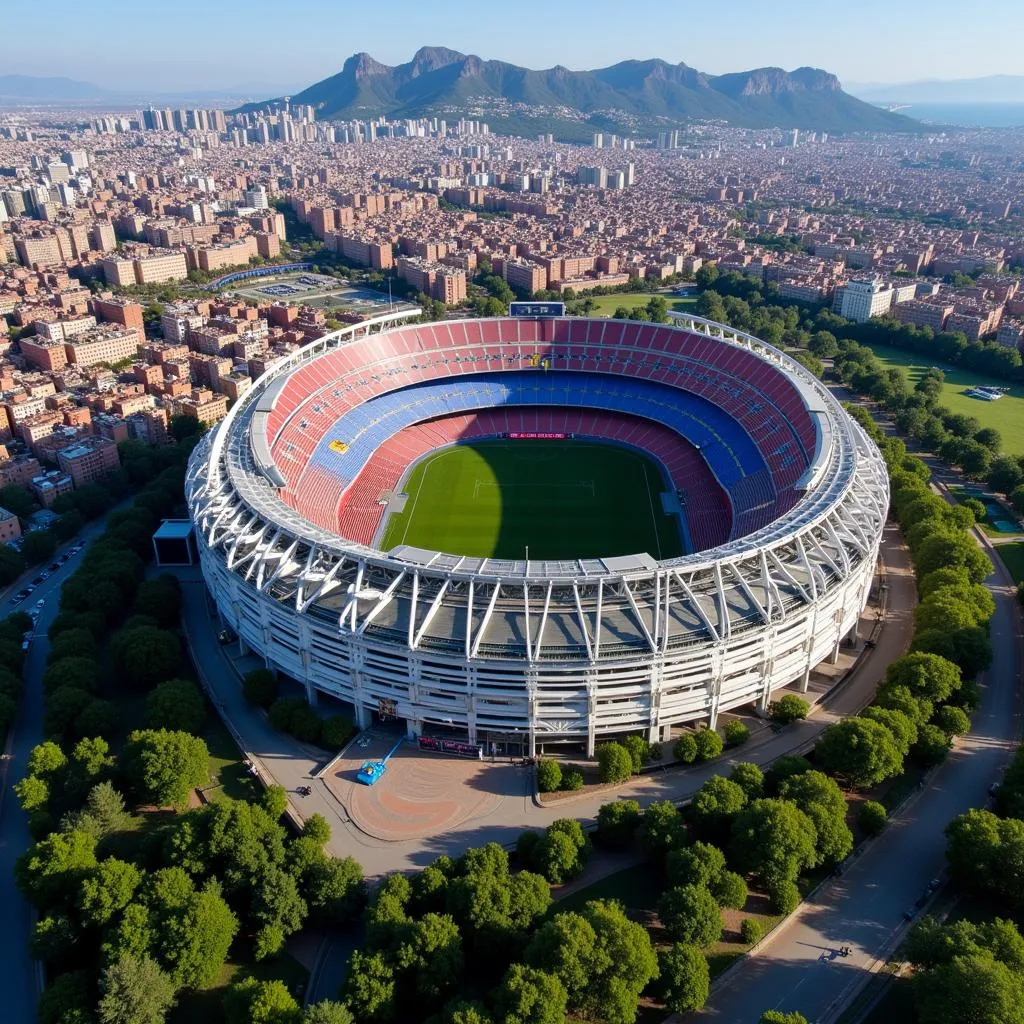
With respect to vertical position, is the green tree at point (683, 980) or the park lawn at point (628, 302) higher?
Answer: the park lawn at point (628, 302)

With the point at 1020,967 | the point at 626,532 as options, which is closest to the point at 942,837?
the point at 1020,967

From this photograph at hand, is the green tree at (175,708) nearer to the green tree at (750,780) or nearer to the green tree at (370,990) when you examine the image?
the green tree at (370,990)

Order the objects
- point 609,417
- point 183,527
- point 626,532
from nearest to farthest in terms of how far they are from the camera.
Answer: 1. point 183,527
2. point 626,532
3. point 609,417

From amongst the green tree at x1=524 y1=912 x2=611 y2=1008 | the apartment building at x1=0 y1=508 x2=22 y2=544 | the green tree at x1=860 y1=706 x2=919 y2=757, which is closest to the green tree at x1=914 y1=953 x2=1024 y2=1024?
the green tree at x1=524 y1=912 x2=611 y2=1008

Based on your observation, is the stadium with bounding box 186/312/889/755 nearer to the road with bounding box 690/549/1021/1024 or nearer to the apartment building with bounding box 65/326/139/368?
the road with bounding box 690/549/1021/1024

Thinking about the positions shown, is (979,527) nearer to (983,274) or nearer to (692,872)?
(692,872)

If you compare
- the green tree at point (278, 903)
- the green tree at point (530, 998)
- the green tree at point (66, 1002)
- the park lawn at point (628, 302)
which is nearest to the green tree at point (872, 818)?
the green tree at point (530, 998)
